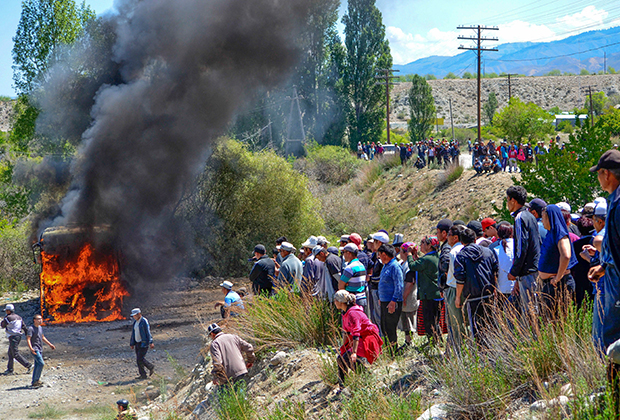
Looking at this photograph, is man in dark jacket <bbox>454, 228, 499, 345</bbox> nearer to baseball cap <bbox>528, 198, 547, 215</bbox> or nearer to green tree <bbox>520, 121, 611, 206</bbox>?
baseball cap <bbox>528, 198, 547, 215</bbox>

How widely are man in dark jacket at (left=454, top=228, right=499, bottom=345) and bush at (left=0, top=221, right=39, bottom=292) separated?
19.5 metres

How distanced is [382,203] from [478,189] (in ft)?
22.5

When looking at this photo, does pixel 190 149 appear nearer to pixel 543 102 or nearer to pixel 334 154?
pixel 334 154

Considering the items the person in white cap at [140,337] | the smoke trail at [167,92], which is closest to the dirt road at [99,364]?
the person in white cap at [140,337]

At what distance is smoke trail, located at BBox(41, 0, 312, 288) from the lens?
64.5 feet

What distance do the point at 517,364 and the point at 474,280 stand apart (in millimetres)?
1111

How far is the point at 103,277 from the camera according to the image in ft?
56.9

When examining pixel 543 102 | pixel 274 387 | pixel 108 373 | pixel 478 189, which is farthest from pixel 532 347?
pixel 543 102

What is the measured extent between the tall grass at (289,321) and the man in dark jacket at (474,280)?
2.18 m

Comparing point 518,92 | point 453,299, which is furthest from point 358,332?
point 518,92

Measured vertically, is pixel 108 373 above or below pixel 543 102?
below

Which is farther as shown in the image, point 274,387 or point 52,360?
point 52,360

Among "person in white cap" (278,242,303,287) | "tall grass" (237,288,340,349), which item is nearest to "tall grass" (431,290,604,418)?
"tall grass" (237,288,340,349)

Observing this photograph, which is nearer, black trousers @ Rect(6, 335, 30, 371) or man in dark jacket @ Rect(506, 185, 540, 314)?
man in dark jacket @ Rect(506, 185, 540, 314)
